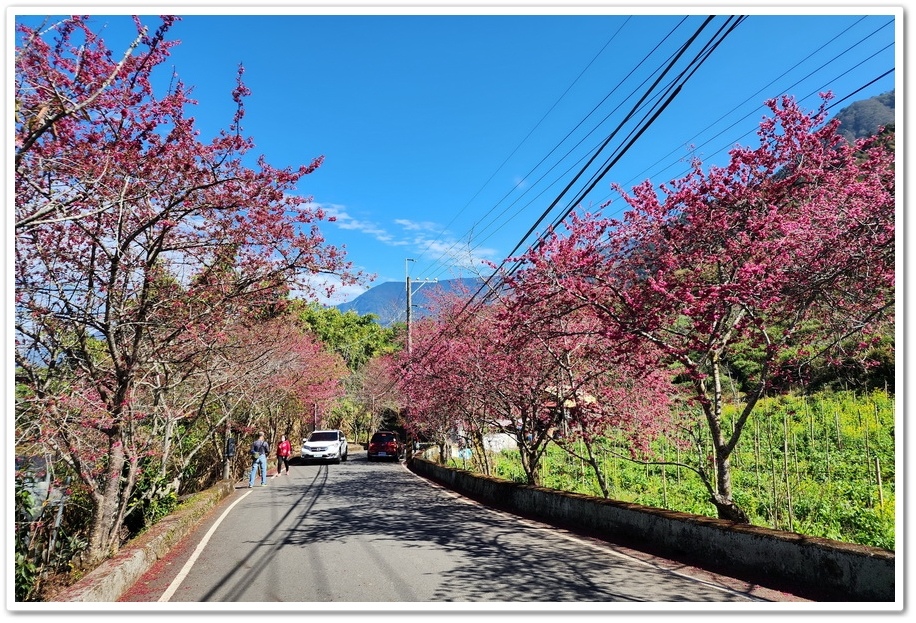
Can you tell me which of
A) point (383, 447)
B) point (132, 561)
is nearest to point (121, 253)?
point (132, 561)

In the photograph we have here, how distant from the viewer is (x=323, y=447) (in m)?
28.3

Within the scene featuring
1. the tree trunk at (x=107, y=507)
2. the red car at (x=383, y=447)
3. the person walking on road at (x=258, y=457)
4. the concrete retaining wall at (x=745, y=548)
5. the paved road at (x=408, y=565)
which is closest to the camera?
the concrete retaining wall at (x=745, y=548)

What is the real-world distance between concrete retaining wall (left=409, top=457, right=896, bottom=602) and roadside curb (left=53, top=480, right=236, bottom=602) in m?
6.55

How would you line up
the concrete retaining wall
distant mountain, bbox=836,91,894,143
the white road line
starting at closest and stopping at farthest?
1. the concrete retaining wall
2. distant mountain, bbox=836,91,894,143
3. the white road line

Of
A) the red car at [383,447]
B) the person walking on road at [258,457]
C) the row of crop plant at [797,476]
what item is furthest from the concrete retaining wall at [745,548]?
the red car at [383,447]

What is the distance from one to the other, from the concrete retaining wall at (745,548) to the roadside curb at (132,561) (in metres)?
6.55

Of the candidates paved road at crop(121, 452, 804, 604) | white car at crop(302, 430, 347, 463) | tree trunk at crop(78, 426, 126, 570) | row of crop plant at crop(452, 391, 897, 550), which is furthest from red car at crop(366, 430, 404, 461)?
tree trunk at crop(78, 426, 126, 570)

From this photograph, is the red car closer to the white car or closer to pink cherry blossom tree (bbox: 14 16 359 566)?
the white car

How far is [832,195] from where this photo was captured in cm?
662

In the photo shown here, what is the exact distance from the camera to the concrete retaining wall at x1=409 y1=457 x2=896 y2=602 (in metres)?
5.22

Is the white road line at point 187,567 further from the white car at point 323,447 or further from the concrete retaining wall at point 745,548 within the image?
the white car at point 323,447

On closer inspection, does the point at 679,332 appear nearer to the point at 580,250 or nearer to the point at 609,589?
the point at 580,250

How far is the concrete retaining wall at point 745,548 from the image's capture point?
522 centimetres
